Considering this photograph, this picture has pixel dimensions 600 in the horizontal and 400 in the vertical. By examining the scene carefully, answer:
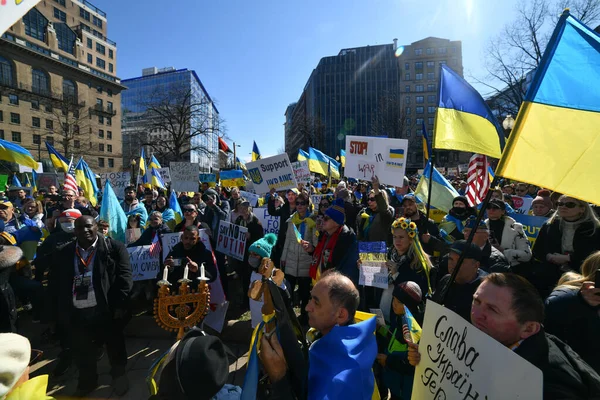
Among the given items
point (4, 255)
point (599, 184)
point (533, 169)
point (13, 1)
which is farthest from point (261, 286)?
point (4, 255)

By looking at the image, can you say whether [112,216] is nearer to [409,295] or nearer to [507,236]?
[409,295]

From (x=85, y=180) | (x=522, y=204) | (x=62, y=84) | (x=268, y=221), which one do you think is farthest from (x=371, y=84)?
(x=268, y=221)

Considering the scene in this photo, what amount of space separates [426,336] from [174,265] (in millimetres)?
2861

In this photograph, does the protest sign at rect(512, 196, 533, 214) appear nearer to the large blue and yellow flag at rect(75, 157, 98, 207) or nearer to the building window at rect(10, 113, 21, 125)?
the large blue and yellow flag at rect(75, 157, 98, 207)

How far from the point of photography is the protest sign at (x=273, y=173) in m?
→ 7.88

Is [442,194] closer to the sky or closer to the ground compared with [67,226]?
closer to the sky

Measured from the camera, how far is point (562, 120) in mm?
1770

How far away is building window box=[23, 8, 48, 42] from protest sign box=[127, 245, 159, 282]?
6348 cm

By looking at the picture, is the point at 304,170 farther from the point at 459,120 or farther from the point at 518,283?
the point at 518,283

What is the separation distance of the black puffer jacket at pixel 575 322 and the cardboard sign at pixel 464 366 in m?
0.98

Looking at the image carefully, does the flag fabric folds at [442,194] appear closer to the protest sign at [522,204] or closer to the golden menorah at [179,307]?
the protest sign at [522,204]

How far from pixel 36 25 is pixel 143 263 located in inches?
2585

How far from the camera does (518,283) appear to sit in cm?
158

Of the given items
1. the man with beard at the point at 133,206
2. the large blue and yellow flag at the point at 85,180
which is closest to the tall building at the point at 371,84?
the large blue and yellow flag at the point at 85,180
